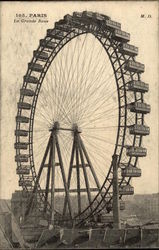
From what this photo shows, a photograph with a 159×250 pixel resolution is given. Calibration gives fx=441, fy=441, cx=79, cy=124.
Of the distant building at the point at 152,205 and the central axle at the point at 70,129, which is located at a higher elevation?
the central axle at the point at 70,129

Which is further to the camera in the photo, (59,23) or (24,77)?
(24,77)

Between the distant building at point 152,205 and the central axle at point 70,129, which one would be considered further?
the distant building at point 152,205

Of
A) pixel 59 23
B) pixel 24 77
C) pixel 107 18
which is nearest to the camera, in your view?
A: pixel 107 18

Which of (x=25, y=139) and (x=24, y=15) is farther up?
(x=24, y=15)

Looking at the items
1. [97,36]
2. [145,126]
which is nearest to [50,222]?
[145,126]

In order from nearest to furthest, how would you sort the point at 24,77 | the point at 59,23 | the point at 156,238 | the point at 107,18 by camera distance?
the point at 156,238 → the point at 107,18 → the point at 59,23 → the point at 24,77

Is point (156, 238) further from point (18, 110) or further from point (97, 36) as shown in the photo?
point (18, 110)

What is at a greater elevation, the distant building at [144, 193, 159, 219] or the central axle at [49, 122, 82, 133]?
the central axle at [49, 122, 82, 133]

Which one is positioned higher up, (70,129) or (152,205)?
(70,129)

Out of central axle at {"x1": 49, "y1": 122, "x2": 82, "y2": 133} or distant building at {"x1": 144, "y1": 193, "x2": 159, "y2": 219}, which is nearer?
central axle at {"x1": 49, "y1": 122, "x2": 82, "y2": 133}

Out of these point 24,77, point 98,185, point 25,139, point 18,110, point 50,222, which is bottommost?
point 50,222

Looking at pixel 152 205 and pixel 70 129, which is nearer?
pixel 70 129
